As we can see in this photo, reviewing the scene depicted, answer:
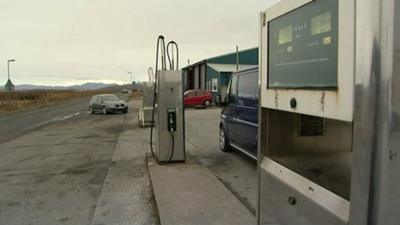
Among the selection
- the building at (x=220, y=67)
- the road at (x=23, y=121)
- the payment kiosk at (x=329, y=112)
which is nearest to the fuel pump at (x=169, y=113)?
the payment kiosk at (x=329, y=112)

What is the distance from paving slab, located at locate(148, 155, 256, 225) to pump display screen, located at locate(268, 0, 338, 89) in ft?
10.4

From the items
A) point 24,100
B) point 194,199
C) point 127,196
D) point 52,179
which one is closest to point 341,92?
point 194,199

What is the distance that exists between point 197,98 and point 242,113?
2797cm


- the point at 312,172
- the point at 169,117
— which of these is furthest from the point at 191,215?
the point at 169,117

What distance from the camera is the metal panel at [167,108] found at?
917 centimetres

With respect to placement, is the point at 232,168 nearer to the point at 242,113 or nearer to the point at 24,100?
the point at 242,113

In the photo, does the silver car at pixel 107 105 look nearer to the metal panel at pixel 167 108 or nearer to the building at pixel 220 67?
the building at pixel 220 67

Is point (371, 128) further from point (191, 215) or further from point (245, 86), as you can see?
point (245, 86)

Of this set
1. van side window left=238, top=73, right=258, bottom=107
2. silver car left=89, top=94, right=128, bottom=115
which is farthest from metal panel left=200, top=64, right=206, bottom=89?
van side window left=238, top=73, right=258, bottom=107

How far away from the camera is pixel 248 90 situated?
876cm

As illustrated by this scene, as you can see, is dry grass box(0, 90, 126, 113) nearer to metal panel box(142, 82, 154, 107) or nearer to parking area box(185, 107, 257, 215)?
metal panel box(142, 82, 154, 107)

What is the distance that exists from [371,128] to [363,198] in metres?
0.28

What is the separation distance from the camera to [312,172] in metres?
2.59

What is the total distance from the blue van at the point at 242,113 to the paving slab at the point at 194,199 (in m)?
1.12
